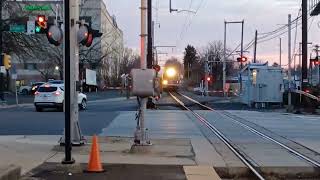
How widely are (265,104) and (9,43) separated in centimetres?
2295

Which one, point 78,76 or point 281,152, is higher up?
point 78,76

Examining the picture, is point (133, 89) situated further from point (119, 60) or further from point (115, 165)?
point (119, 60)

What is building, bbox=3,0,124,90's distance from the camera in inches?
2179

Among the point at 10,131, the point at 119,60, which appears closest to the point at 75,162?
the point at 10,131

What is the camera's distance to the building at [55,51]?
5535 centimetres

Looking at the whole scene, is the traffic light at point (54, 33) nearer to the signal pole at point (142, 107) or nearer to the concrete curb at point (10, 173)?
the signal pole at point (142, 107)

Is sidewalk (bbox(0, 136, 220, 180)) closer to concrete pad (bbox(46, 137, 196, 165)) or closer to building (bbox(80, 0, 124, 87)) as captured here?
concrete pad (bbox(46, 137, 196, 165))

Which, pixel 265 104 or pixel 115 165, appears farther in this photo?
pixel 265 104

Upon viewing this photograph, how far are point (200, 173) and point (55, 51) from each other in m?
79.9

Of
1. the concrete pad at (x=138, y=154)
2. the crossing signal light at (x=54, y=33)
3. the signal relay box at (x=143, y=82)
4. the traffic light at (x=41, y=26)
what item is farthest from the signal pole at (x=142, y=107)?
the traffic light at (x=41, y=26)

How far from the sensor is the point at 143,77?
49.3 ft

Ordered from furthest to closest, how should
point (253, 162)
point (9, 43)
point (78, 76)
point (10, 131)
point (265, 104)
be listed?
point (9, 43) → point (265, 104) → point (10, 131) → point (78, 76) → point (253, 162)

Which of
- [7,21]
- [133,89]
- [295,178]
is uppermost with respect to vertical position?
[7,21]

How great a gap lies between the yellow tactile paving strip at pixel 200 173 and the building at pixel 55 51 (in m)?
43.5
